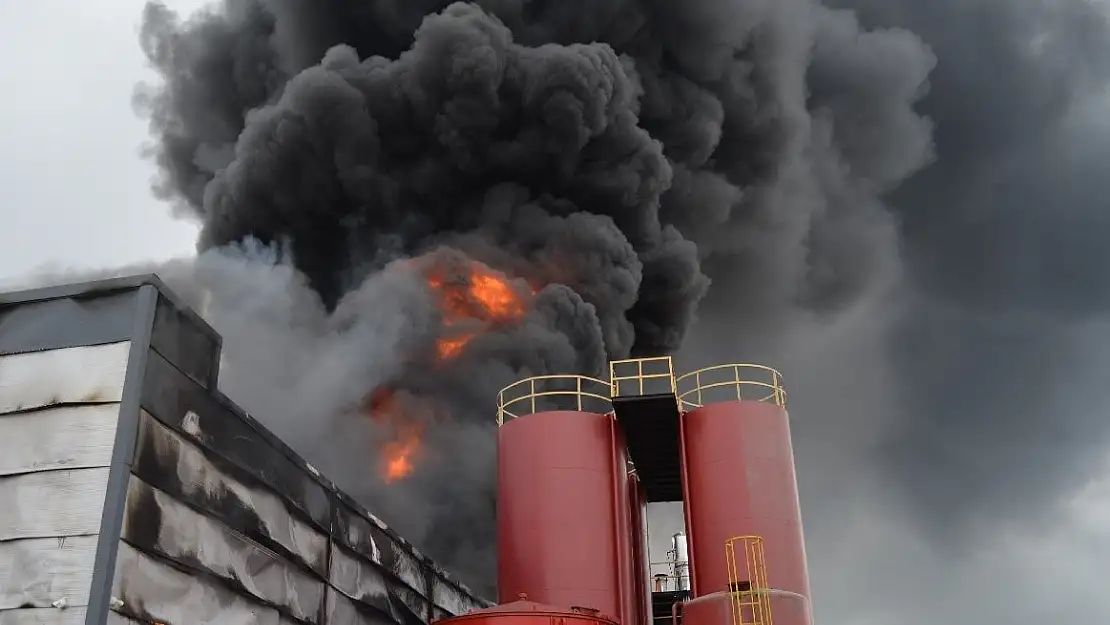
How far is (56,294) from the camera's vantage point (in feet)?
32.2

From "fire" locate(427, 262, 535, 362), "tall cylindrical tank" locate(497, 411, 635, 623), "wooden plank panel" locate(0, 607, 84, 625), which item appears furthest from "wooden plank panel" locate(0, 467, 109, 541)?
"fire" locate(427, 262, 535, 362)

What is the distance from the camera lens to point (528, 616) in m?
12.4

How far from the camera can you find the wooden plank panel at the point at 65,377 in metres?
9.12

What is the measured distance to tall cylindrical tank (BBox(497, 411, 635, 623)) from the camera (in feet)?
48.9

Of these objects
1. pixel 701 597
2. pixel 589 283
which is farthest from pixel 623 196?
pixel 701 597

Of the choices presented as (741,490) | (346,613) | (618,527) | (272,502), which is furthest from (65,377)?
(741,490)

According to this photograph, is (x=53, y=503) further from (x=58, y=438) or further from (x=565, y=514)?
(x=565, y=514)

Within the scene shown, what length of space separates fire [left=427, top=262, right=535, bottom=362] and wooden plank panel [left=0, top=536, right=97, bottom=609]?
20.8 meters

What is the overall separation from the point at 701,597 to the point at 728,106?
2566cm

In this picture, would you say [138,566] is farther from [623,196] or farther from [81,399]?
[623,196]

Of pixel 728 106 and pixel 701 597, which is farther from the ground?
pixel 728 106

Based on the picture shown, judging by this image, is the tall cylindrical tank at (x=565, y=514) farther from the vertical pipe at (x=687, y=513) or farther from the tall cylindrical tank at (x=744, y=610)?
the tall cylindrical tank at (x=744, y=610)

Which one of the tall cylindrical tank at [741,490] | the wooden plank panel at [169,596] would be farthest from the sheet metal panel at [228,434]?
the tall cylindrical tank at [741,490]

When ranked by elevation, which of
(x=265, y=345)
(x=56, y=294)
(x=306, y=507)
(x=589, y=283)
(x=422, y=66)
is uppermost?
(x=422, y=66)
